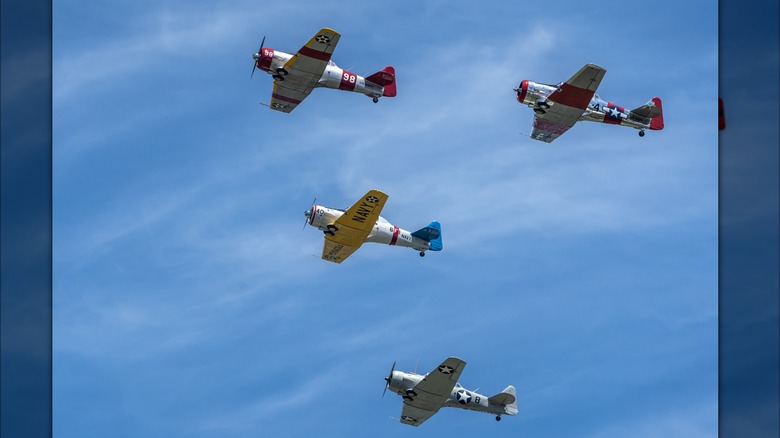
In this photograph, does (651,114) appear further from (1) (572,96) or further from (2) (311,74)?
(2) (311,74)

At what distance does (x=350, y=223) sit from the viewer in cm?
6091

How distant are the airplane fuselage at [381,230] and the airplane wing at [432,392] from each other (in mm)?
7952

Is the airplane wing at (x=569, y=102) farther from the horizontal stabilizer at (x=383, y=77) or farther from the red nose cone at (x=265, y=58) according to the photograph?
the red nose cone at (x=265, y=58)

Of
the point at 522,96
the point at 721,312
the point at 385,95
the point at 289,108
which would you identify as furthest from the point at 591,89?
the point at 721,312

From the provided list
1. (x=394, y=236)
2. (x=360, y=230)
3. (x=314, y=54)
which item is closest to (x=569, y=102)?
(x=394, y=236)

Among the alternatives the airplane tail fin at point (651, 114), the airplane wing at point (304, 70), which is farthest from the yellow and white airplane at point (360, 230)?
the airplane tail fin at point (651, 114)

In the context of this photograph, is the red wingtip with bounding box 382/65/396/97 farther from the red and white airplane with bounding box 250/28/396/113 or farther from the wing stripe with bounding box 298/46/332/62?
the wing stripe with bounding box 298/46/332/62

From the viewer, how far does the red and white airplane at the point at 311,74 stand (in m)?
61.0

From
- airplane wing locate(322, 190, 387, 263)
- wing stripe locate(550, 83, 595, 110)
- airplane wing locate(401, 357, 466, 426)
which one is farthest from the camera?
airplane wing locate(401, 357, 466, 426)

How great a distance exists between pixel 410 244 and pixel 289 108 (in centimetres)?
1120

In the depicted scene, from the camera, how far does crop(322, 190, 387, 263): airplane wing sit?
195 feet

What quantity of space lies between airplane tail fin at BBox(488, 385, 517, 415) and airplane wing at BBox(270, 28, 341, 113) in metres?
21.0

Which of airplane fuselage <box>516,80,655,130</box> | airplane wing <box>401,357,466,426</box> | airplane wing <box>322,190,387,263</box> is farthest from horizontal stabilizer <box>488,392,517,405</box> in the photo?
airplane fuselage <box>516,80,655,130</box>

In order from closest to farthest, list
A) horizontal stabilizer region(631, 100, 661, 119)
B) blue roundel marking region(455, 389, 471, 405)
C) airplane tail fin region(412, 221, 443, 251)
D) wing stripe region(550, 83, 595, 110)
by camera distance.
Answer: wing stripe region(550, 83, 595, 110)
blue roundel marking region(455, 389, 471, 405)
horizontal stabilizer region(631, 100, 661, 119)
airplane tail fin region(412, 221, 443, 251)
